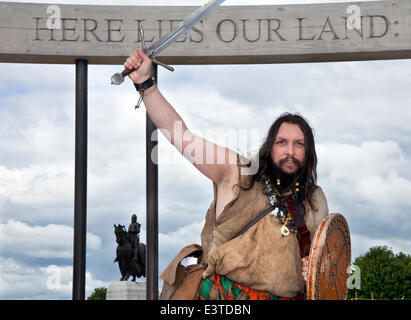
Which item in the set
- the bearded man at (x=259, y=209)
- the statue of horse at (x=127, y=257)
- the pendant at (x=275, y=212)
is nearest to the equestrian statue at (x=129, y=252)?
the statue of horse at (x=127, y=257)

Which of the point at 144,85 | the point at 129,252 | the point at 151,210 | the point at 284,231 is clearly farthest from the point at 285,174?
the point at 129,252

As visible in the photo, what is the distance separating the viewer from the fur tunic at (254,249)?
3615 millimetres

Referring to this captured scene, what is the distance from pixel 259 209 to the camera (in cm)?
384

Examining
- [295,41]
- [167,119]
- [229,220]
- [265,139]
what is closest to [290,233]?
[229,220]

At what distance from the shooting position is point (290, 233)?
12.3ft

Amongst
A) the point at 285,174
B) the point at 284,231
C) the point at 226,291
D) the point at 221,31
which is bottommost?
the point at 226,291

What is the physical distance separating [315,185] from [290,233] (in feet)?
1.37

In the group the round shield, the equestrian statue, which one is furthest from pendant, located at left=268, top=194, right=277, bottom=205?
the equestrian statue

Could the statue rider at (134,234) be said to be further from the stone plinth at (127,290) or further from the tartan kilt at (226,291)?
the tartan kilt at (226,291)

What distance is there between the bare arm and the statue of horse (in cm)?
901

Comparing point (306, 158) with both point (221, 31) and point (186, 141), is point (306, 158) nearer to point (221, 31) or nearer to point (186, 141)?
point (186, 141)

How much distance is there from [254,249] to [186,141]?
73cm

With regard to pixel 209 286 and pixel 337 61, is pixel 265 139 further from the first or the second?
pixel 337 61

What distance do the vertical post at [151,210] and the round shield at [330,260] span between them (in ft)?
14.6
